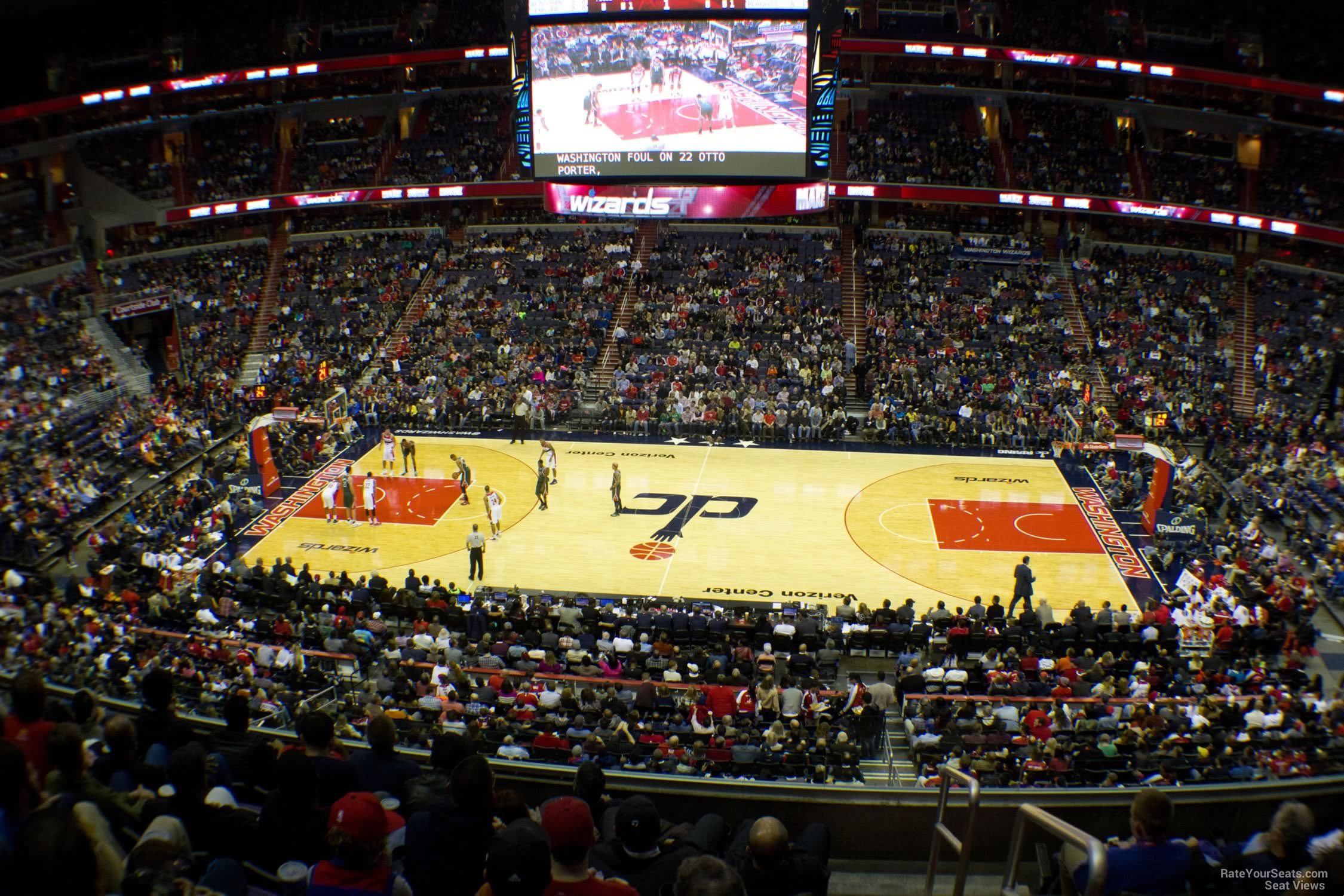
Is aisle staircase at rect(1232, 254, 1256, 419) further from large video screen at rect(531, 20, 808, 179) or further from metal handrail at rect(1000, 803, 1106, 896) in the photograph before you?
metal handrail at rect(1000, 803, 1106, 896)

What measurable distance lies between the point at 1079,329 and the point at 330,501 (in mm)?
26905

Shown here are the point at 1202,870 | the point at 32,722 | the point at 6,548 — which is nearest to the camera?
the point at 1202,870

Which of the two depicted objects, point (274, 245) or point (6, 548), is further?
point (274, 245)

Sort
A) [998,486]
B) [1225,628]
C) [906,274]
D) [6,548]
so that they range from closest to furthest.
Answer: [1225,628] → [6,548] → [998,486] → [906,274]

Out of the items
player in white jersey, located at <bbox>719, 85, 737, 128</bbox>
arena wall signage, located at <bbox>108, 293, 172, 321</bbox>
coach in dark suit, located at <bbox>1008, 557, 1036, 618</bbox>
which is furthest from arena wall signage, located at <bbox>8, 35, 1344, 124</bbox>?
coach in dark suit, located at <bbox>1008, 557, 1036, 618</bbox>

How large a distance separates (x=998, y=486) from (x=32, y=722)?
26702 millimetres

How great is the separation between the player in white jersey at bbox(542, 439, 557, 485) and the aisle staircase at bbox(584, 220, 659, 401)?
274 inches

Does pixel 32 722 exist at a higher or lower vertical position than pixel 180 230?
lower

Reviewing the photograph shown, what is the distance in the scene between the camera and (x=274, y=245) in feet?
150

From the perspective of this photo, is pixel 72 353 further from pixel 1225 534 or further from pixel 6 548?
pixel 1225 534

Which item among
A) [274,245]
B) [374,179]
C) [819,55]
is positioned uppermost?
[819,55]

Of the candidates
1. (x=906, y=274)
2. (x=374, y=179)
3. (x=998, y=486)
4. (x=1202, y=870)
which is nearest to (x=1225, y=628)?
(x=998, y=486)

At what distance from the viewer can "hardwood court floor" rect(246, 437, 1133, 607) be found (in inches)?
953

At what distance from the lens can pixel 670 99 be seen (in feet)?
110
